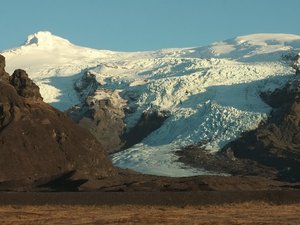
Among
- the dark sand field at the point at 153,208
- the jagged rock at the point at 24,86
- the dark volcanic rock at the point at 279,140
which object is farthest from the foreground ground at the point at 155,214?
the dark volcanic rock at the point at 279,140

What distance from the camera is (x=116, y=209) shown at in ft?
251

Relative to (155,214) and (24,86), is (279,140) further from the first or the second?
(155,214)

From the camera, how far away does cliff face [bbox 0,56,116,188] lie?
415 feet

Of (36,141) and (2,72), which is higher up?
(2,72)

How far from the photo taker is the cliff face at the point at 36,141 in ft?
415

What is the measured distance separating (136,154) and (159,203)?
102 meters

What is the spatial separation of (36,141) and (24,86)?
1518cm

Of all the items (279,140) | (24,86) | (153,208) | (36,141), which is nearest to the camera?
(153,208)

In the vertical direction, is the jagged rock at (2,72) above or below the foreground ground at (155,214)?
above

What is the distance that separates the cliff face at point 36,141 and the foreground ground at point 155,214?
44.5 metres

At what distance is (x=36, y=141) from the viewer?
13275 cm

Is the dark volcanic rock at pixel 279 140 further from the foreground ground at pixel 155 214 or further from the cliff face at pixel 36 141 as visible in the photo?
the foreground ground at pixel 155 214

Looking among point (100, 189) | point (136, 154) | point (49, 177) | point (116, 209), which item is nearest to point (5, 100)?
point (49, 177)

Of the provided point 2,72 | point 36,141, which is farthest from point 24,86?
point 36,141
